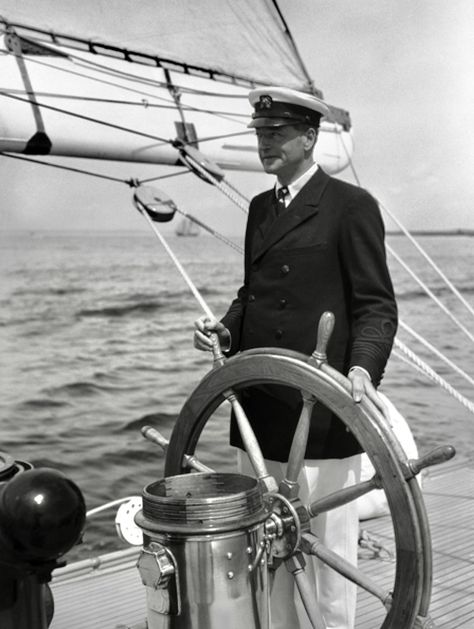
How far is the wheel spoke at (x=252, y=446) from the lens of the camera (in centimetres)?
188

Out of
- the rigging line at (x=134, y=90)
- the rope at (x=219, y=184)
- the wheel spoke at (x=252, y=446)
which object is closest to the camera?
the wheel spoke at (x=252, y=446)

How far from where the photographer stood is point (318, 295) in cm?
196

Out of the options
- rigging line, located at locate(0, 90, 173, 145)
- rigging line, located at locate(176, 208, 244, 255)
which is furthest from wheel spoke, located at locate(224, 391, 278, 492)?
rigging line, located at locate(0, 90, 173, 145)

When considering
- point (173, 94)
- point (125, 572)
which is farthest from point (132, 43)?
point (125, 572)

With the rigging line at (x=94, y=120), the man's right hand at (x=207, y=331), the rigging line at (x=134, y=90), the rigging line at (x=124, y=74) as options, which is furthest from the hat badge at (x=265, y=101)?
the rigging line at (x=124, y=74)

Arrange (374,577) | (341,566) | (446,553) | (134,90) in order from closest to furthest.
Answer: (341,566) → (374,577) → (446,553) → (134,90)

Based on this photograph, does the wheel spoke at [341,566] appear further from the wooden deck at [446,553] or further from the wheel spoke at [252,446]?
the wooden deck at [446,553]

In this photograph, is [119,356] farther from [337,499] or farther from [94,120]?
[337,499]

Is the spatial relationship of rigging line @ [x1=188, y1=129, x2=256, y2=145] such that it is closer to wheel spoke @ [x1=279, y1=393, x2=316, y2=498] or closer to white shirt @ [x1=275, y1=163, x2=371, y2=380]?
white shirt @ [x1=275, y1=163, x2=371, y2=380]

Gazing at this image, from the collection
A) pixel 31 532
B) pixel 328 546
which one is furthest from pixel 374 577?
pixel 31 532

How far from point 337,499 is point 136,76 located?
2.76 metres

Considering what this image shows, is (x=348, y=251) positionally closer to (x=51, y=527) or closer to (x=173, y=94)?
(x=51, y=527)

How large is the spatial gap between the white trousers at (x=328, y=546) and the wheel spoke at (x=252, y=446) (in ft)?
0.31

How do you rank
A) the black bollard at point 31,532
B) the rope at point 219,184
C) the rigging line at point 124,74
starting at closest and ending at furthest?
the black bollard at point 31,532 → the rope at point 219,184 → the rigging line at point 124,74
